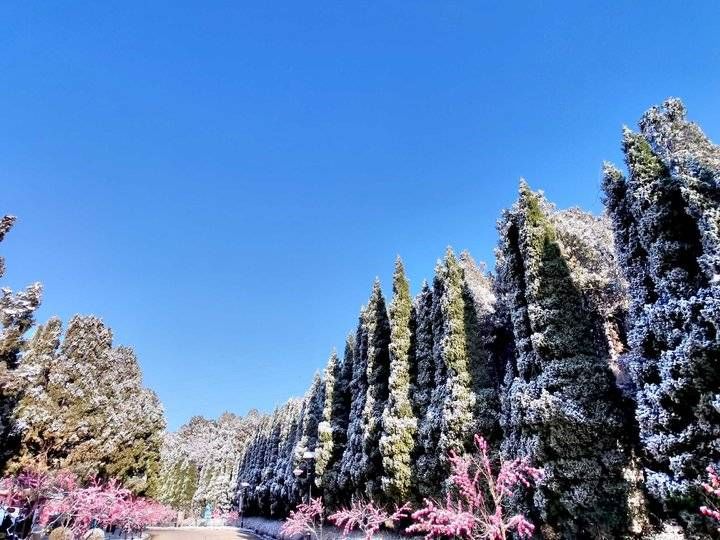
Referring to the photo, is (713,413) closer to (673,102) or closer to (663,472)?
(663,472)

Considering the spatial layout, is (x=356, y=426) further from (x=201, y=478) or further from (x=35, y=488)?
(x=201, y=478)

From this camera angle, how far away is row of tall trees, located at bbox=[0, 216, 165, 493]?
17.8m

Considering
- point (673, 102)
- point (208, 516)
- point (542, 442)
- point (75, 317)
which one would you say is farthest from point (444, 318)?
point (208, 516)

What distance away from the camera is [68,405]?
88.5 feet

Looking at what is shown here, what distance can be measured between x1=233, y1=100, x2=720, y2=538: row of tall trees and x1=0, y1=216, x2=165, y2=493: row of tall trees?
14.9m

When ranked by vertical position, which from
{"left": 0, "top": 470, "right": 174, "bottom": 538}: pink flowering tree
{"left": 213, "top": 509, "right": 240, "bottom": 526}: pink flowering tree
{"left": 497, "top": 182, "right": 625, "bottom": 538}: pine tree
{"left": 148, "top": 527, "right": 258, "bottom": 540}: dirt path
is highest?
{"left": 497, "top": 182, "right": 625, "bottom": 538}: pine tree

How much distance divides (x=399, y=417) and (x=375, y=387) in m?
4.53

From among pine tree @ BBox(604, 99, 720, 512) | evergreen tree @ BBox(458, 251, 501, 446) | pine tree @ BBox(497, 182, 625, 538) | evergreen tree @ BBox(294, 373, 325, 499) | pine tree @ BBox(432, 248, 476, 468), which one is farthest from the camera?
evergreen tree @ BBox(294, 373, 325, 499)

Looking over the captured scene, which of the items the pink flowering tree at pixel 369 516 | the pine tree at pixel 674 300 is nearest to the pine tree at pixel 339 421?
the pink flowering tree at pixel 369 516

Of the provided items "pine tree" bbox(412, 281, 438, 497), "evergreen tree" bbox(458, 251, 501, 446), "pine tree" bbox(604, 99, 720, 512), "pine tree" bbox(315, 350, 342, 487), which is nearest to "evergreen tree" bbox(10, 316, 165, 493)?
"pine tree" bbox(315, 350, 342, 487)

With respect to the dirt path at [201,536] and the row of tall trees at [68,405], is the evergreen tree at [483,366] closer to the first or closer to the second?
the row of tall trees at [68,405]

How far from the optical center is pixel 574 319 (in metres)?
12.7

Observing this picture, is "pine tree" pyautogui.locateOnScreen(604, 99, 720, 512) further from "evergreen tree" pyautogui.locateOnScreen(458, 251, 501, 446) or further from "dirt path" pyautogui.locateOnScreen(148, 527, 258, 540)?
"dirt path" pyautogui.locateOnScreen(148, 527, 258, 540)

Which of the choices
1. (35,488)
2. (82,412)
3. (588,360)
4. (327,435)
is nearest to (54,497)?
(35,488)
